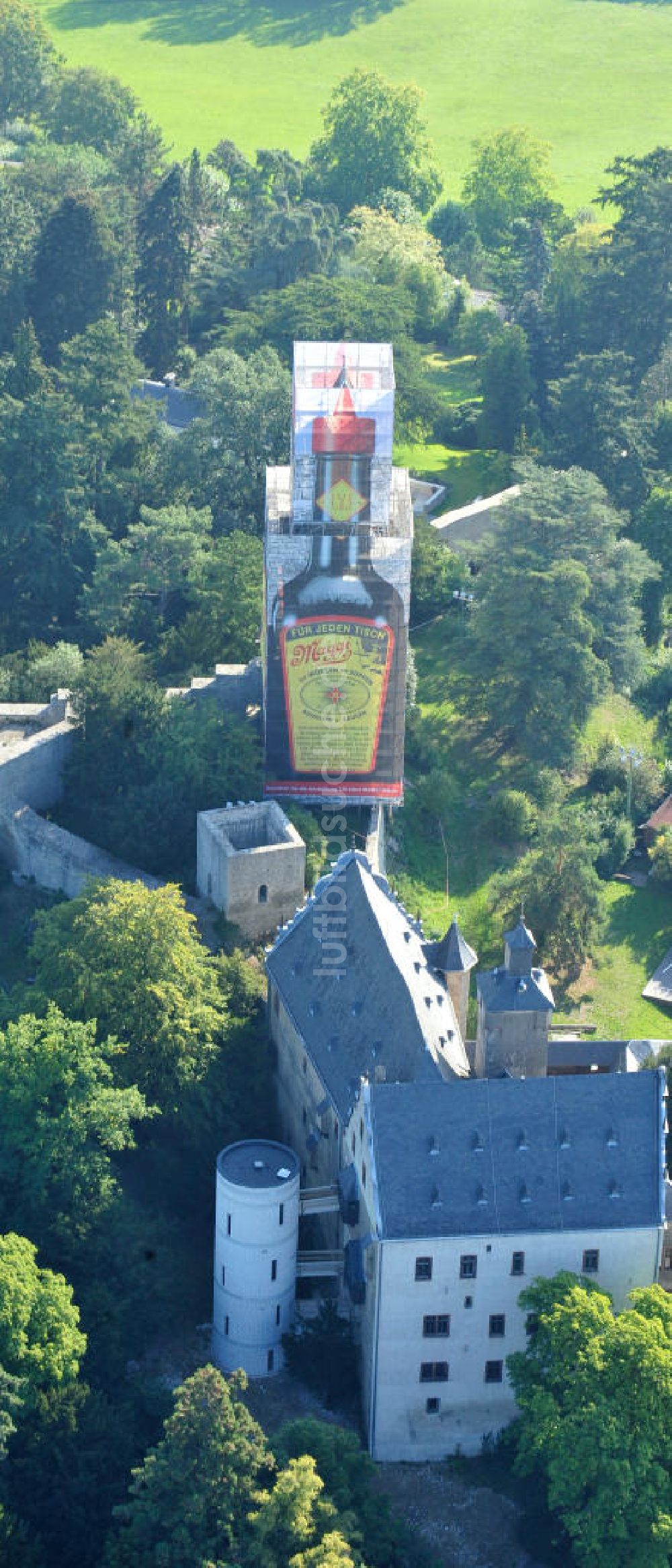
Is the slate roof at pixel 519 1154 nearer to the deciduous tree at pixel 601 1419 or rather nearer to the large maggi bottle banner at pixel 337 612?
the deciduous tree at pixel 601 1419

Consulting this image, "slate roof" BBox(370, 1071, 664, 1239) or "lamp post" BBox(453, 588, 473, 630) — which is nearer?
"slate roof" BBox(370, 1071, 664, 1239)

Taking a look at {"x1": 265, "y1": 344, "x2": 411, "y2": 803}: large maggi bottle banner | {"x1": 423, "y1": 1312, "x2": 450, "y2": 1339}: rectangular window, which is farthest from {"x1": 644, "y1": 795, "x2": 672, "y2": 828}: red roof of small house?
{"x1": 423, "y1": 1312, "x2": 450, "y2": 1339}: rectangular window

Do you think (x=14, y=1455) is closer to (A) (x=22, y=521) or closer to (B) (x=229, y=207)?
(A) (x=22, y=521)

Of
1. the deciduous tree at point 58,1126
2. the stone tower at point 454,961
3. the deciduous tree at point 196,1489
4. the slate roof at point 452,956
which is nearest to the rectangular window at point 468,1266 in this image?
the deciduous tree at point 196,1489

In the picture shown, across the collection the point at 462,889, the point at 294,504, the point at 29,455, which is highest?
the point at 294,504

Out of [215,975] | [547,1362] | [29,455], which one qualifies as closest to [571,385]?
[29,455]

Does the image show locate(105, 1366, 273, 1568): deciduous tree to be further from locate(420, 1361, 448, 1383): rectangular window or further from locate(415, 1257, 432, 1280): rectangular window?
locate(415, 1257, 432, 1280): rectangular window

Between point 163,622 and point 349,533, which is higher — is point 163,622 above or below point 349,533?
below
